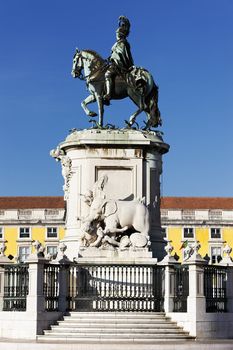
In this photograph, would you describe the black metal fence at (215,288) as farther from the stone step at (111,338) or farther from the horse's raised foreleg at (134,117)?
the horse's raised foreleg at (134,117)

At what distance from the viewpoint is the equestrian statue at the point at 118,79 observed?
30984mm

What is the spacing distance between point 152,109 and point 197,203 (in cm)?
7339

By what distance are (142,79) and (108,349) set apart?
9977mm

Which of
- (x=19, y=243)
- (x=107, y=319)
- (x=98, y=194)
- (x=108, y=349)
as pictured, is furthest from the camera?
(x=19, y=243)

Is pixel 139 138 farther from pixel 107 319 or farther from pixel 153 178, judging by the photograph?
pixel 107 319

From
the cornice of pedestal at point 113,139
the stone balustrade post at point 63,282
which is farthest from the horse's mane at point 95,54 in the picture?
the stone balustrade post at point 63,282

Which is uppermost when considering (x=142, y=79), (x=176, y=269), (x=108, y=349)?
(x=142, y=79)

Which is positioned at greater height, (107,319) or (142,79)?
(142,79)

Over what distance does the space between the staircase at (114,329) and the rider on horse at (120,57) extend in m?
7.34

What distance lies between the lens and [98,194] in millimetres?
29547

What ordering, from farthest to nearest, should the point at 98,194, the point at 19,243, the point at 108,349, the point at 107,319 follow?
1. the point at 19,243
2. the point at 98,194
3. the point at 107,319
4. the point at 108,349

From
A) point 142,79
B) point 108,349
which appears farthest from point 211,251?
point 108,349

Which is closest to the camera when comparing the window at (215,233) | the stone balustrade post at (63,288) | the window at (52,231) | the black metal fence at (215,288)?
the stone balustrade post at (63,288)

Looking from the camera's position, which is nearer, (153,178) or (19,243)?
(153,178)
